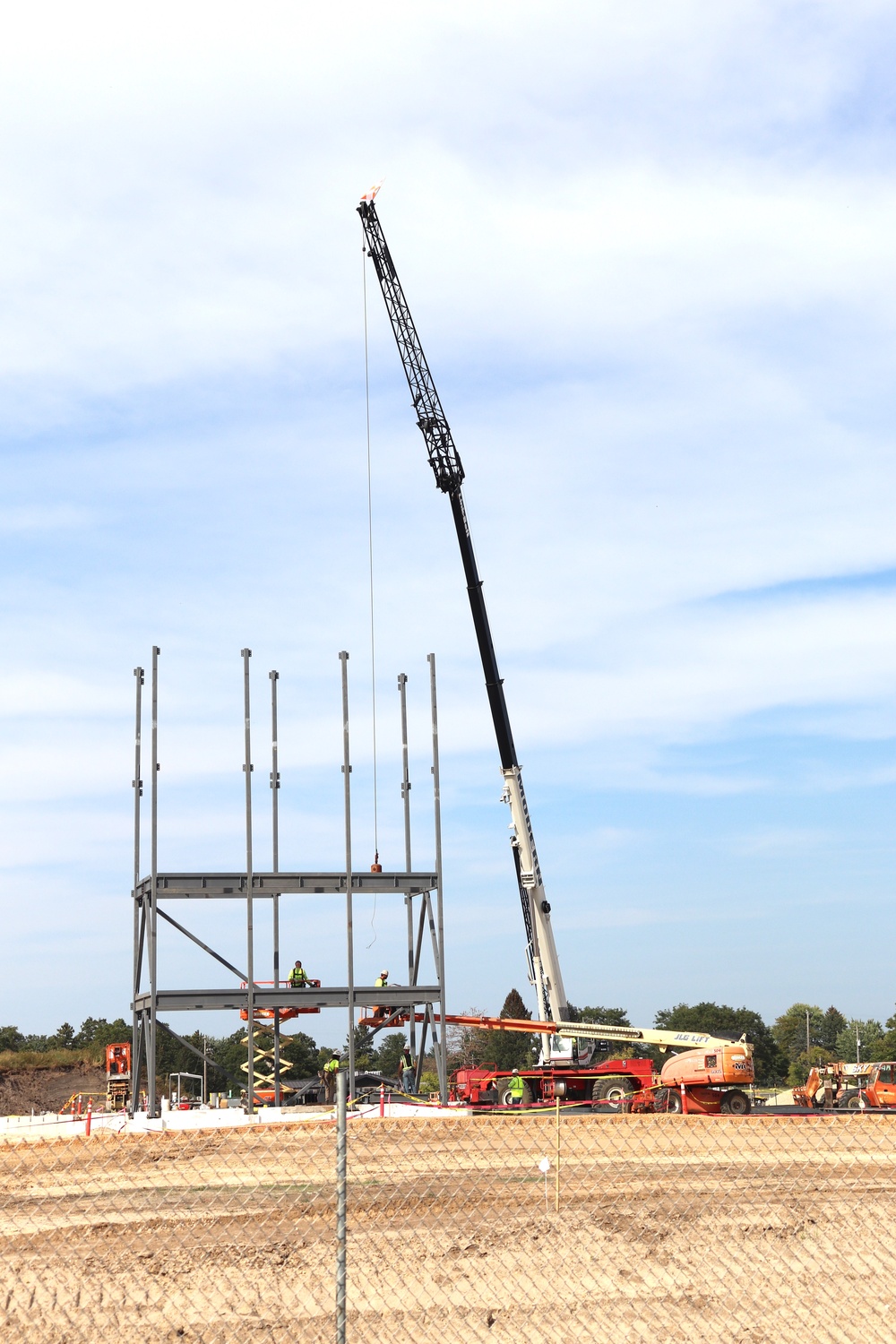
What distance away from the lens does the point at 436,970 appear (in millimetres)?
34938

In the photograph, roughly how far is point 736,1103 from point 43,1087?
3325cm

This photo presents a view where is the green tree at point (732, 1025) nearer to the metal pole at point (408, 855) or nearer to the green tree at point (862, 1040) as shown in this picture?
the green tree at point (862, 1040)

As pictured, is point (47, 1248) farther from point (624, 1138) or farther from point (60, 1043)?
point (60, 1043)

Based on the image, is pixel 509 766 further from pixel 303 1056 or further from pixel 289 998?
pixel 303 1056

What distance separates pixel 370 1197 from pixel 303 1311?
18.7ft

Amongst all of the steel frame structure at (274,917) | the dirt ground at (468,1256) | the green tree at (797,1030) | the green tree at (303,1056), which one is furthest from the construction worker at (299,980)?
the green tree at (797,1030)

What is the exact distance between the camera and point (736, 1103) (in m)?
35.8

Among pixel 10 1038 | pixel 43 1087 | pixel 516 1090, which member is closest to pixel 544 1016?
pixel 516 1090

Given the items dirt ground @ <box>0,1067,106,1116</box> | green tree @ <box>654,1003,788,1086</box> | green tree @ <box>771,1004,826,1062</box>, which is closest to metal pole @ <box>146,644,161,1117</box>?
dirt ground @ <box>0,1067,106,1116</box>

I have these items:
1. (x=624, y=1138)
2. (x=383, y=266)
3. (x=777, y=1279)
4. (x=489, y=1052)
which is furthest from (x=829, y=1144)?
(x=489, y=1052)

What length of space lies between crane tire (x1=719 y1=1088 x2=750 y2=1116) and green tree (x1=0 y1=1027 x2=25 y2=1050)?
199 feet

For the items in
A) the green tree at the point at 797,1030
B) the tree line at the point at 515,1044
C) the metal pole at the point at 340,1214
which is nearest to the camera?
the metal pole at the point at 340,1214

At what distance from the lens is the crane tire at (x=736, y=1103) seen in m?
35.6

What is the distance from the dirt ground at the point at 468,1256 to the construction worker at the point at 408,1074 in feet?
53.4
